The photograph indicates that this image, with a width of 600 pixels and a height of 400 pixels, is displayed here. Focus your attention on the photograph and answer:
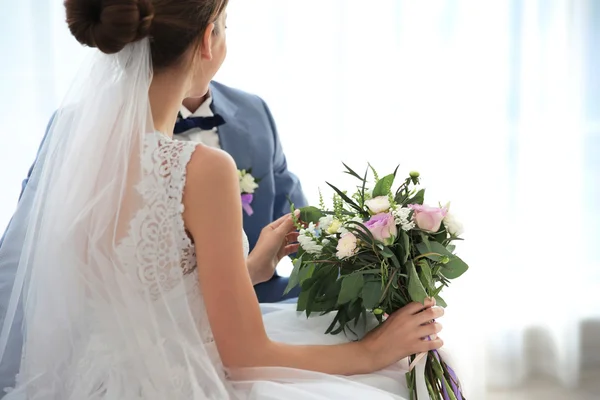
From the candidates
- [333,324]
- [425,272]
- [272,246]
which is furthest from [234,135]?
[425,272]

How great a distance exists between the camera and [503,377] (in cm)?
363

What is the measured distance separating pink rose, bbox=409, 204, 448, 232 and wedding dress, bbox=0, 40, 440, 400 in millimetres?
342

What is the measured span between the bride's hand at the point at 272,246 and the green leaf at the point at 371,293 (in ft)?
1.25

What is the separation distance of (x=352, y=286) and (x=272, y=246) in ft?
1.43

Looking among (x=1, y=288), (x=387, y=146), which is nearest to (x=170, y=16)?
(x=1, y=288)

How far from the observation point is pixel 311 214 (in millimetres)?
1752

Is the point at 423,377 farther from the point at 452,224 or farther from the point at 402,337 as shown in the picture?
the point at 452,224

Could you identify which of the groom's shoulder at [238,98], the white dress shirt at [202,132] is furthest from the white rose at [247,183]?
the groom's shoulder at [238,98]

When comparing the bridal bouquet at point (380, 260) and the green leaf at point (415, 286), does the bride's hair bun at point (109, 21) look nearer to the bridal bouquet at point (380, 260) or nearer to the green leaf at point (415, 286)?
the bridal bouquet at point (380, 260)

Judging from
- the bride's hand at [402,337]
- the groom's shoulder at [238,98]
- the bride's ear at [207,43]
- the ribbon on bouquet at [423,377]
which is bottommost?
the ribbon on bouquet at [423,377]

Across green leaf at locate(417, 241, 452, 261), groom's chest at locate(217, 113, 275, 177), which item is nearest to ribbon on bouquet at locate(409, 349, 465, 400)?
green leaf at locate(417, 241, 452, 261)

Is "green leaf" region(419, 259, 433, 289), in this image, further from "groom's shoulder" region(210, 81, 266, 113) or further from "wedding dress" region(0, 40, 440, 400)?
"groom's shoulder" region(210, 81, 266, 113)

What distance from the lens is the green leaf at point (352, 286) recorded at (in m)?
1.51

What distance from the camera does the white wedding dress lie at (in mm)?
1376
